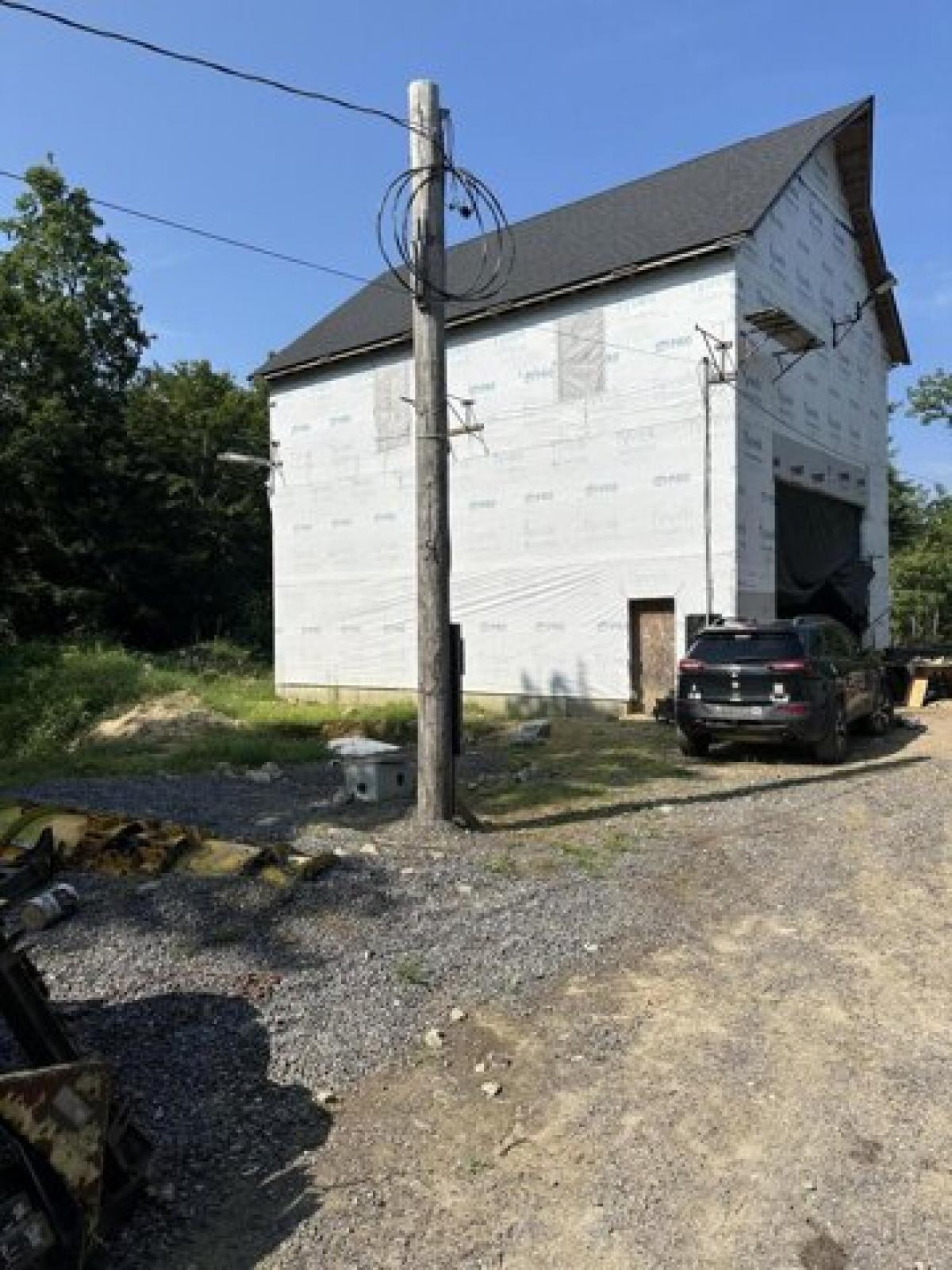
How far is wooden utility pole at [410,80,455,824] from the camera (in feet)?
26.8

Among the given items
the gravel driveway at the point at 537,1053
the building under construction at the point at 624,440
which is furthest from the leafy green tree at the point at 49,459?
the gravel driveway at the point at 537,1053

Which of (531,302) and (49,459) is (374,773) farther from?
(49,459)

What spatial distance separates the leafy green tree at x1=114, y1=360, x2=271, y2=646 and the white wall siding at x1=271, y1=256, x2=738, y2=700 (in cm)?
1151

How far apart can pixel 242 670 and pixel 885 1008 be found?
1022 inches

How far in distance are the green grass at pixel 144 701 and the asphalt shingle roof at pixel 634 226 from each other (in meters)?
8.23

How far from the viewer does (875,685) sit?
13.9m

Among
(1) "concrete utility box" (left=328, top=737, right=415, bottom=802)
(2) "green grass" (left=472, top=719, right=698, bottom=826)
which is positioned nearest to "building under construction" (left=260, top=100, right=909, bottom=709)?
(2) "green grass" (left=472, top=719, right=698, bottom=826)

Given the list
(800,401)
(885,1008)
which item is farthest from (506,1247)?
(800,401)

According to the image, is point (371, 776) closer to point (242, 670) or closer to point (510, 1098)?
point (510, 1098)

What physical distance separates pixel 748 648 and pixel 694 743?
4.60 feet

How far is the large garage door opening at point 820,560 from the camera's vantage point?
61.9 feet

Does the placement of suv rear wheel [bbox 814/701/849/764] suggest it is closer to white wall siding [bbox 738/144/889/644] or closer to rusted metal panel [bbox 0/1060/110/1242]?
white wall siding [bbox 738/144/889/644]

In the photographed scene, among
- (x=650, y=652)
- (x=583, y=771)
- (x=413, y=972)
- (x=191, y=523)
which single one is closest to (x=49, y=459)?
(x=191, y=523)

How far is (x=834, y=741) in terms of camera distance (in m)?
11.7
